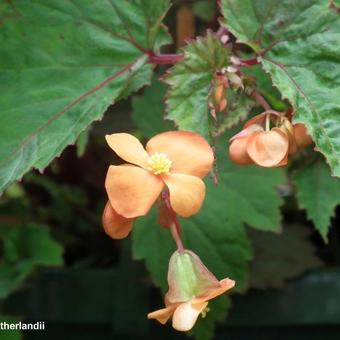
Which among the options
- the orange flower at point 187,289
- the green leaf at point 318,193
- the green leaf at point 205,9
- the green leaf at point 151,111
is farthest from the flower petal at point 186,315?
the green leaf at point 205,9

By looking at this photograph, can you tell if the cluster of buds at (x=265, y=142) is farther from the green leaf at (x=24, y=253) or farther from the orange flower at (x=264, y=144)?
the green leaf at (x=24, y=253)

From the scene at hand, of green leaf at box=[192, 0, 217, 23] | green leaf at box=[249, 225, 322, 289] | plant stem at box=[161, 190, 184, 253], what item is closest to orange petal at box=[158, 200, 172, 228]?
plant stem at box=[161, 190, 184, 253]

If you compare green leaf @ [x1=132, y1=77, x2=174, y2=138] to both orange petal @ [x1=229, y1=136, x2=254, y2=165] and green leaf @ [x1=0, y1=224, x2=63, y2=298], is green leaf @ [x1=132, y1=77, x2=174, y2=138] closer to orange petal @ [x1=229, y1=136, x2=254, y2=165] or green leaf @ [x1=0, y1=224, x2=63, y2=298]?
green leaf @ [x1=0, y1=224, x2=63, y2=298]

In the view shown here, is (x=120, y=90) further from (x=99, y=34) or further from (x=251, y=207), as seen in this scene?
(x=251, y=207)

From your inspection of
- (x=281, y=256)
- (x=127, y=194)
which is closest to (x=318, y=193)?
(x=281, y=256)

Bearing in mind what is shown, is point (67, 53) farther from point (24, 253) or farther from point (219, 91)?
point (24, 253)

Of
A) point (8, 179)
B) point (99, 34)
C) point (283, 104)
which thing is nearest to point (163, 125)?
point (283, 104)
